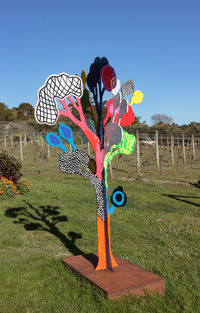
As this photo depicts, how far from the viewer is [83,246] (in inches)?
226

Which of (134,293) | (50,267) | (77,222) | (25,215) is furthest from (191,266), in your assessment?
(25,215)

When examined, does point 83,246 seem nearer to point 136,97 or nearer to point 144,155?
point 136,97

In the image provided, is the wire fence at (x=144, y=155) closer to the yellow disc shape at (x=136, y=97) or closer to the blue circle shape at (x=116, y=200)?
the yellow disc shape at (x=136, y=97)

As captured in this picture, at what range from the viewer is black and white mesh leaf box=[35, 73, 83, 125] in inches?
147

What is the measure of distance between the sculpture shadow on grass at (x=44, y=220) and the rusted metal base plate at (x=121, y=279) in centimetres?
146

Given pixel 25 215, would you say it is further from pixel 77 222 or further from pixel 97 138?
pixel 97 138

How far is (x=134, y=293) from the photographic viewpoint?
10.9ft

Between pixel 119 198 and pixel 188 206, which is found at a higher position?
pixel 119 198

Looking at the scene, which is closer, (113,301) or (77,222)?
(113,301)


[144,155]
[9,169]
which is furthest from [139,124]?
[9,169]

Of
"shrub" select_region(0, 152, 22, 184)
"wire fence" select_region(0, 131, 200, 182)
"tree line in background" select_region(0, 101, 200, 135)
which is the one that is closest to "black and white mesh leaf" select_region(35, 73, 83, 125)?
"shrub" select_region(0, 152, 22, 184)

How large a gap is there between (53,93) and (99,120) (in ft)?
2.22

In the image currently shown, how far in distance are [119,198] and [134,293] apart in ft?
3.61

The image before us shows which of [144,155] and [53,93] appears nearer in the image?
[53,93]
